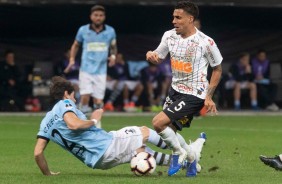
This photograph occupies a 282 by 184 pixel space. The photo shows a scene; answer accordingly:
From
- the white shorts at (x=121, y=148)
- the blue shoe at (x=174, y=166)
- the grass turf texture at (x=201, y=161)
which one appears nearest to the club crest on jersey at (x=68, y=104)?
the white shorts at (x=121, y=148)

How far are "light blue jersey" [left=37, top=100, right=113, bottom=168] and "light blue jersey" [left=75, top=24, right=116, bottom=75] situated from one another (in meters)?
7.78

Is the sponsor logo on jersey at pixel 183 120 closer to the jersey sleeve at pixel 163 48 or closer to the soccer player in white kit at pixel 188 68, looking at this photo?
the soccer player in white kit at pixel 188 68

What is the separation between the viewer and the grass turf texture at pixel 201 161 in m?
9.97

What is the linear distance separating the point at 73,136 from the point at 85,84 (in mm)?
7897

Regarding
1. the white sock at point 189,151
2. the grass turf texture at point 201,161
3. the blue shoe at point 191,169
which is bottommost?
the grass turf texture at point 201,161

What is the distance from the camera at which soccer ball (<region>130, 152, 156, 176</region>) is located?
33.1 ft

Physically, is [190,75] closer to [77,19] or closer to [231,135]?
[231,135]

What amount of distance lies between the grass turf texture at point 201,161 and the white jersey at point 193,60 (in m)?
1.08

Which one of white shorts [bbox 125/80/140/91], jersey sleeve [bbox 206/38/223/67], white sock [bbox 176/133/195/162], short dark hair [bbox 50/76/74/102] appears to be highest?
jersey sleeve [bbox 206/38/223/67]

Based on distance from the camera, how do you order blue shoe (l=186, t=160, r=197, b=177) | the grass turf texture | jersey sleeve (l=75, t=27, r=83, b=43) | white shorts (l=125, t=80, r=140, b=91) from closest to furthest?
the grass turf texture, blue shoe (l=186, t=160, r=197, b=177), jersey sleeve (l=75, t=27, r=83, b=43), white shorts (l=125, t=80, r=140, b=91)

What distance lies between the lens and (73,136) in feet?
33.0

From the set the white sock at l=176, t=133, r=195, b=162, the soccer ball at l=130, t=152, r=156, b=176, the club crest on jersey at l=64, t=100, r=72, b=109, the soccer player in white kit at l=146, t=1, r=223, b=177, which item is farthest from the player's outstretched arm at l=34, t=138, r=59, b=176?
the white sock at l=176, t=133, r=195, b=162

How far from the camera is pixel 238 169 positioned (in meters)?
11.1

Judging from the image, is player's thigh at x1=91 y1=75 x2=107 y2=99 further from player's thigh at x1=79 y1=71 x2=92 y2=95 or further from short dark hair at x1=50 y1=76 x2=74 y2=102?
short dark hair at x1=50 y1=76 x2=74 y2=102
